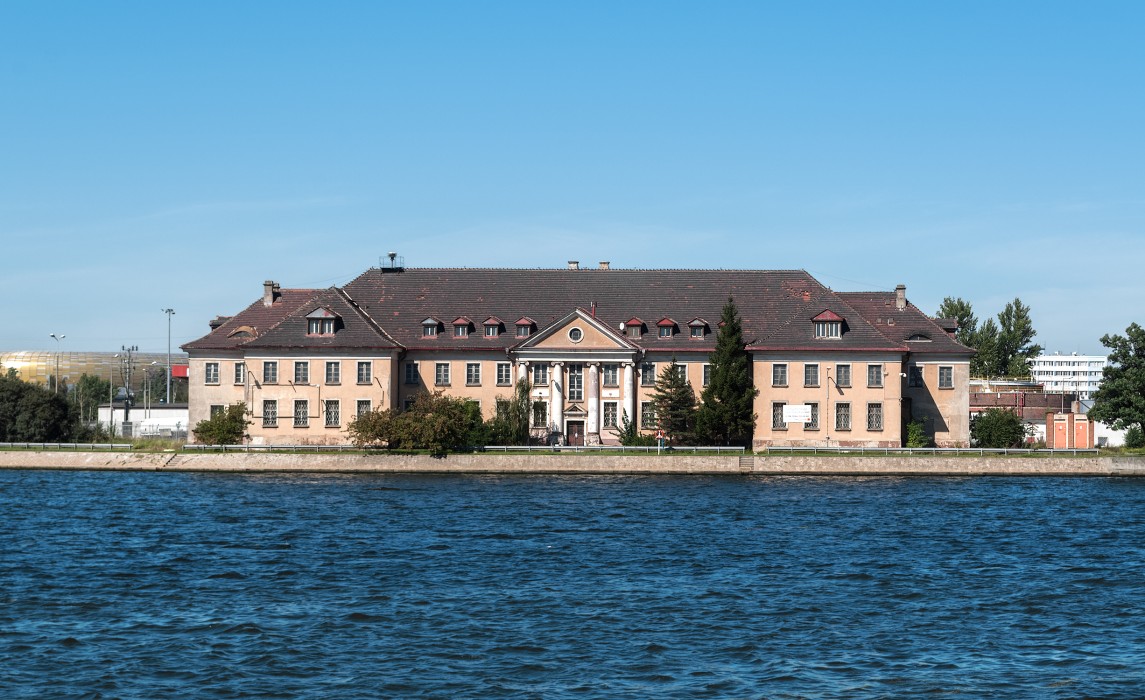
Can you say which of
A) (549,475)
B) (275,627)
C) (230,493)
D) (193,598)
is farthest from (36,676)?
(549,475)

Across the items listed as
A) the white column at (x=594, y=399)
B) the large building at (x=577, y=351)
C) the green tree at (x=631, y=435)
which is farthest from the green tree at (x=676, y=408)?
the white column at (x=594, y=399)

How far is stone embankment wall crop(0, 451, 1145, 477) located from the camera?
7744 cm

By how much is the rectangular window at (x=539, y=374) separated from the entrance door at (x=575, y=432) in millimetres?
3320

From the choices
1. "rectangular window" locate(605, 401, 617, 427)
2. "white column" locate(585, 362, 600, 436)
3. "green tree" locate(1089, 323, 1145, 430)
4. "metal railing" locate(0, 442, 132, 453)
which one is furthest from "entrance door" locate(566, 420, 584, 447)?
"green tree" locate(1089, 323, 1145, 430)

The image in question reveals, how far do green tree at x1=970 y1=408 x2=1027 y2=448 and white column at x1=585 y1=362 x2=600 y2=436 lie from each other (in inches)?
1017

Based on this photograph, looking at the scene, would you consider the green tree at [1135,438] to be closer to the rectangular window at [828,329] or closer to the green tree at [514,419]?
the rectangular window at [828,329]

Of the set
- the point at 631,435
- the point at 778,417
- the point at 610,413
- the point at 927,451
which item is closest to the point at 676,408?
the point at 631,435

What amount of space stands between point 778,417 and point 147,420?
2148 inches

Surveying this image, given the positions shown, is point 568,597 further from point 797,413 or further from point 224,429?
point 224,429

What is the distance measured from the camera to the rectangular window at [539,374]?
89.1 metres

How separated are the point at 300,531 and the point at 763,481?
3159 centimetres

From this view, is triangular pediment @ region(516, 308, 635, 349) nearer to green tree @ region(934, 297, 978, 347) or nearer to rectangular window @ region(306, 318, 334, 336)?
rectangular window @ region(306, 318, 334, 336)

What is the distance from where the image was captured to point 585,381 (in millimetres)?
89000

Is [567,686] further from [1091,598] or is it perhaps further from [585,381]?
[585,381]
